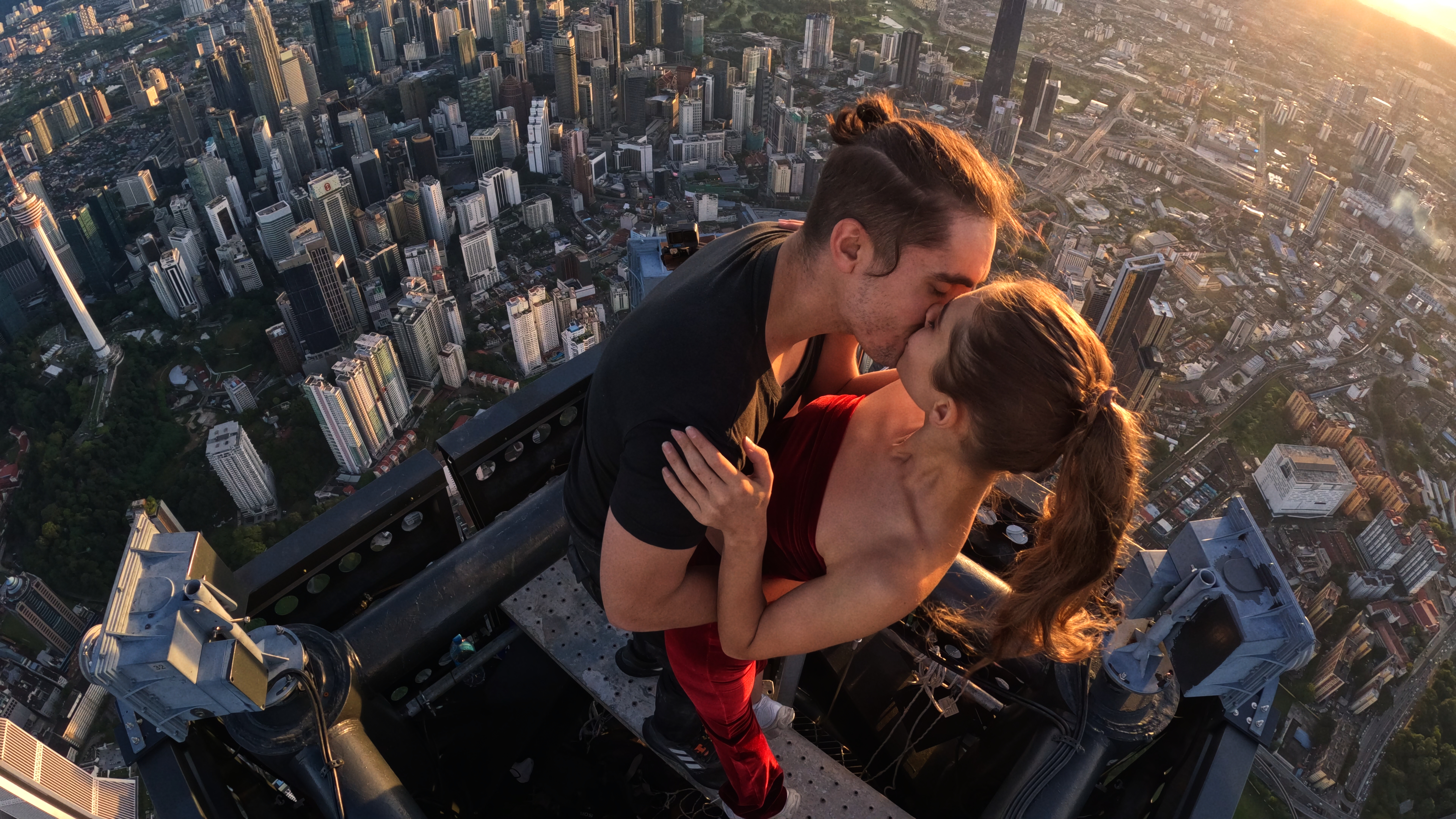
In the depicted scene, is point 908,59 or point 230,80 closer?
point 230,80

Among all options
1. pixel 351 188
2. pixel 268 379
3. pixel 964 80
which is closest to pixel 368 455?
pixel 268 379

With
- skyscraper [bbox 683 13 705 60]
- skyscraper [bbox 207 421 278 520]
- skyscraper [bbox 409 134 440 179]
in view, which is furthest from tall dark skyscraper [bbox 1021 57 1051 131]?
skyscraper [bbox 207 421 278 520]

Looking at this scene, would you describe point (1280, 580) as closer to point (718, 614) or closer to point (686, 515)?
point (718, 614)

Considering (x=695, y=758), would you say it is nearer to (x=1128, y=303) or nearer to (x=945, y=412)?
(x=945, y=412)

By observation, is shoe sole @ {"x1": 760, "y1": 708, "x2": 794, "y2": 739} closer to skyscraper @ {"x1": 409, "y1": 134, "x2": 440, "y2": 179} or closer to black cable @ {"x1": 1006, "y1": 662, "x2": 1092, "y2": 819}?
black cable @ {"x1": 1006, "y1": 662, "x2": 1092, "y2": 819}

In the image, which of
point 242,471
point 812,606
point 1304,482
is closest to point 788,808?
point 812,606

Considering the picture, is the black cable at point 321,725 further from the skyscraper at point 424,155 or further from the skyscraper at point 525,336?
the skyscraper at point 424,155
